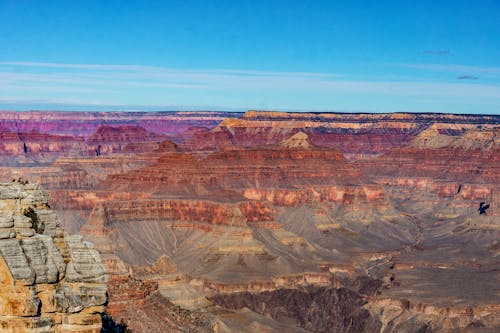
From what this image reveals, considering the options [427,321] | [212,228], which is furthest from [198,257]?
[427,321]

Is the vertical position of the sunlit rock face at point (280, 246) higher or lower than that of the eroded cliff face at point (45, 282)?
lower

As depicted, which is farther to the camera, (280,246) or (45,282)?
(280,246)

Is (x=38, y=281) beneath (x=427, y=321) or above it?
above

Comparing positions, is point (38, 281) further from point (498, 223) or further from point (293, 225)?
point (498, 223)

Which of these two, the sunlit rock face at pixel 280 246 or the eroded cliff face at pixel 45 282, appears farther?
the sunlit rock face at pixel 280 246

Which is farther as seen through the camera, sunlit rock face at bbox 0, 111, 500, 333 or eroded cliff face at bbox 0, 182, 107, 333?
sunlit rock face at bbox 0, 111, 500, 333

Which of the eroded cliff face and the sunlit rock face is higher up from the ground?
the eroded cliff face

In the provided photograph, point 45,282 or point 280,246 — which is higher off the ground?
point 45,282

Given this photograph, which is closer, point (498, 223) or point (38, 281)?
point (38, 281)
